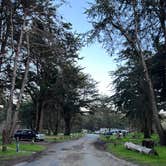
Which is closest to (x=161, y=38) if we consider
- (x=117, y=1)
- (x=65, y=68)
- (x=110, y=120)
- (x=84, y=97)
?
(x=117, y=1)

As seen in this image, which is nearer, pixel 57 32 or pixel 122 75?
pixel 57 32

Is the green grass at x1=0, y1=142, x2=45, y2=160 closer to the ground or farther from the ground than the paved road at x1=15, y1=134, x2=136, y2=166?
farther from the ground

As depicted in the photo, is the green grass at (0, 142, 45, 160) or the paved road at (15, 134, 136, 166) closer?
the paved road at (15, 134, 136, 166)

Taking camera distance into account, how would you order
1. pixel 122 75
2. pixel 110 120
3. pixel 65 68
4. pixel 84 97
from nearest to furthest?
pixel 65 68 < pixel 122 75 < pixel 84 97 < pixel 110 120

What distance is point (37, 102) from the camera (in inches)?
2707

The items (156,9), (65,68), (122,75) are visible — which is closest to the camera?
(156,9)

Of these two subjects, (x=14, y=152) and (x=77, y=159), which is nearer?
(x=77, y=159)

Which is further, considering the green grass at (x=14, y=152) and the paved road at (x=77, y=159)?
the green grass at (x=14, y=152)

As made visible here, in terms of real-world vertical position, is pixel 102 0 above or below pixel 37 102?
above

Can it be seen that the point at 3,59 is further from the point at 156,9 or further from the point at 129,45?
the point at 156,9

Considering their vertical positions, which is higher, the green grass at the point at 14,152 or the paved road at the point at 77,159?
the green grass at the point at 14,152

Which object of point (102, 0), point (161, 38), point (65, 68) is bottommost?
point (65, 68)

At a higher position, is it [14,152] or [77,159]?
[14,152]

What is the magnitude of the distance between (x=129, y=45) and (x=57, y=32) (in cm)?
695
